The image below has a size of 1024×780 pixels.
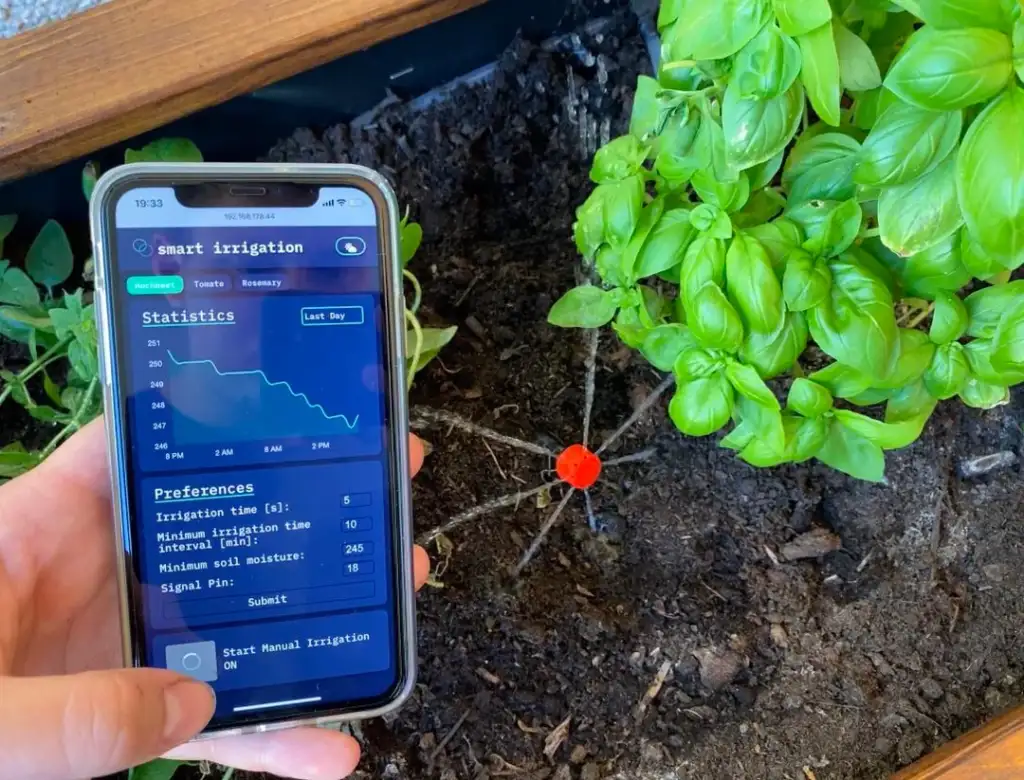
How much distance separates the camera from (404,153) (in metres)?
0.83

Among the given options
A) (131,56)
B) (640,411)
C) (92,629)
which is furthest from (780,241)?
(92,629)

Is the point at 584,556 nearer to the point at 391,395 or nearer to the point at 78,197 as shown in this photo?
the point at 391,395

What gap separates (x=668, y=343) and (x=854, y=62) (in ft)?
0.78

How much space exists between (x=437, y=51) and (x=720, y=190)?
0.35 metres

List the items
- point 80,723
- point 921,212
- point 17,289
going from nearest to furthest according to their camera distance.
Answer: point 80,723, point 921,212, point 17,289

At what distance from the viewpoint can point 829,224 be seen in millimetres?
557

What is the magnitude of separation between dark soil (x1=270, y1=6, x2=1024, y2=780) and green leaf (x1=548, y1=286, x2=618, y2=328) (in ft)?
0.40

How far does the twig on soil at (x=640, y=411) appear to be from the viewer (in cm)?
81

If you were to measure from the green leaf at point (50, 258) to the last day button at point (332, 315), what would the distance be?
270 mm

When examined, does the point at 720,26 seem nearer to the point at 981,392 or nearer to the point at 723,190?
the point at 723,190

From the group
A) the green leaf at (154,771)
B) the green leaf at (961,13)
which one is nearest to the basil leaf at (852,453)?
the green leaf at (961,13)

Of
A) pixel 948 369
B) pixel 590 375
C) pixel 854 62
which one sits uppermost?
pixel 854 62

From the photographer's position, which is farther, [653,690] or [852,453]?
[653,690]

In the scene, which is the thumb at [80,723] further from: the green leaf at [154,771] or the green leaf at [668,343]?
the green leaf at [668,343]
